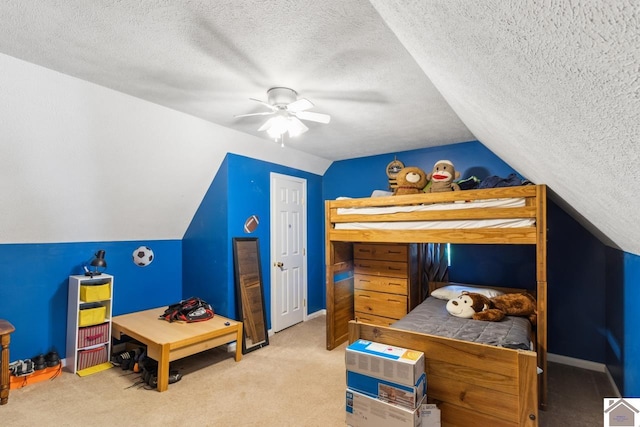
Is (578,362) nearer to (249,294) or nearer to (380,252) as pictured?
(380,252)

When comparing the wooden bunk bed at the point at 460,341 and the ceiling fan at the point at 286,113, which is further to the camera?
the ceiling fan at the point at 286,113

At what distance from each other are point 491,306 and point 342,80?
2.27 m

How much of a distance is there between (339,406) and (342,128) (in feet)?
8.23

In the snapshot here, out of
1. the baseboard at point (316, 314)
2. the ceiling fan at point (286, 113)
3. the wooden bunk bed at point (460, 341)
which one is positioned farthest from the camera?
the baseboard at point (316, 314)

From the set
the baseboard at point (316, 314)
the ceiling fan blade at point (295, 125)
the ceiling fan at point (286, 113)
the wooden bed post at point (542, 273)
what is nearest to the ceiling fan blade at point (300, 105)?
the ceiling fan at point (286, 113)

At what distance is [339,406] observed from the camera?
7.74 feet

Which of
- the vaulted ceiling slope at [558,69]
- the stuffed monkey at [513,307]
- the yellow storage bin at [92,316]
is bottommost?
the yellow storage bin at [92,316]

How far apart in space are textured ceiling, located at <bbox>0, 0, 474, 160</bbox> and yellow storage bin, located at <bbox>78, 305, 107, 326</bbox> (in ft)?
6.75

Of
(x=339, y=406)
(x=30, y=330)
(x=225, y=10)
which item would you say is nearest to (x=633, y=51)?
(x=225, y=10)

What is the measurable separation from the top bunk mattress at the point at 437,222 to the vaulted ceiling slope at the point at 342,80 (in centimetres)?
33

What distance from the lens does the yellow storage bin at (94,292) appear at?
2.93m

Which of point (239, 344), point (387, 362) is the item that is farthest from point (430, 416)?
point (239, 344)

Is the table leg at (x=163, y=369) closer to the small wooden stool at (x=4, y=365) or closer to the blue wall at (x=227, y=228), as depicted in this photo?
the blue wall at (x=227, y=228)

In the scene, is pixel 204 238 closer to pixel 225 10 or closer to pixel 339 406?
pixel 339 406
